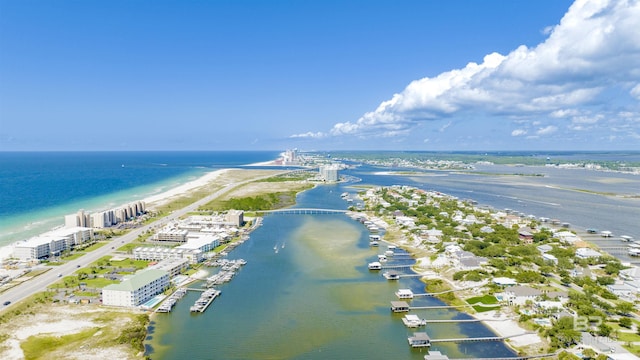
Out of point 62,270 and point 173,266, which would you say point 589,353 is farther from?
point 62,270

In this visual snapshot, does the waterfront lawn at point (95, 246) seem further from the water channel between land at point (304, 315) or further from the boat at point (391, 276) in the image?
the boat at point (391, 276)

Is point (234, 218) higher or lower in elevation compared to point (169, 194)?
lower

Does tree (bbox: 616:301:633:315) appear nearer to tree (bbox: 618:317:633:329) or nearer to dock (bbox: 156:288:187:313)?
tree (bbox: 618:317:633:329)

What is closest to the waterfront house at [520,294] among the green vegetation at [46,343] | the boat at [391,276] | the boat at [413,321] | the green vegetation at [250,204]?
the boat at [413,321]

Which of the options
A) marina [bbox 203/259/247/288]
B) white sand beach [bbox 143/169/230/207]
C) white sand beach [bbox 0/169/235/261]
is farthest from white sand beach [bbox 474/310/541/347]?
white sand beach [bbox 143/169/230/207]

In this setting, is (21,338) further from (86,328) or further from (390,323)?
(390,323)

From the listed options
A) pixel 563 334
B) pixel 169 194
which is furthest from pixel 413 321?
pixel 169 194
